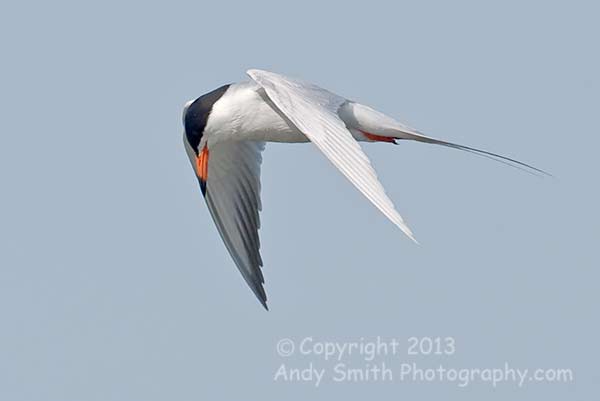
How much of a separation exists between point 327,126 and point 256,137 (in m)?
1.53

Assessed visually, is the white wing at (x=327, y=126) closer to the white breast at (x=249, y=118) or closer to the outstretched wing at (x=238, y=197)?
the white breast at (x=249, y=118)

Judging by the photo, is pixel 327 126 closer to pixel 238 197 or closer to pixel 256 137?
pixel 256 137

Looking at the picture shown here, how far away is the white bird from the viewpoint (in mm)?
8305

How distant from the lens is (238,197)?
37.0ft

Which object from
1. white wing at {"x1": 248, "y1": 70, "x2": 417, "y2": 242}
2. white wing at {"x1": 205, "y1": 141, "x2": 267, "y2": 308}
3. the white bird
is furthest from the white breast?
white wing at {"x1": 205, "y1": 141, "x2": 267, "y2": 308}

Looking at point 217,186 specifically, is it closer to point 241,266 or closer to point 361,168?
point 241,266

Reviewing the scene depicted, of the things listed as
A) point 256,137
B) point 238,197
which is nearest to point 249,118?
point 256,137

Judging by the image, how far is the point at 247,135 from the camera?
33.1ft

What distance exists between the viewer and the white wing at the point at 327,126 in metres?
7.80

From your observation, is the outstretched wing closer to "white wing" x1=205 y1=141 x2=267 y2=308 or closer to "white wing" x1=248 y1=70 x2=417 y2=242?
"white wing" x1=205 y1=141 x2=267 y2=308

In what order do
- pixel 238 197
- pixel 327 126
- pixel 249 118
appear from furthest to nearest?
1. pixel 238 197
2. pixel 249 118
3. pixel 327 126

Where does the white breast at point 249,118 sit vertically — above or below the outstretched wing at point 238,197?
above

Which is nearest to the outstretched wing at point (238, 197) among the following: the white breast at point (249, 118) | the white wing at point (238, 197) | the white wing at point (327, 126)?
the white wing at point (238, 197)

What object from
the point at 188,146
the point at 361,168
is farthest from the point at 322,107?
the point at 188,146
